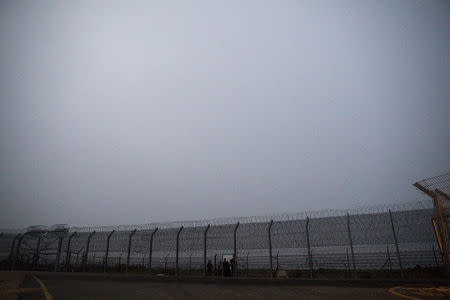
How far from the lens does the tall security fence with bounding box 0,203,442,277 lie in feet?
37.6

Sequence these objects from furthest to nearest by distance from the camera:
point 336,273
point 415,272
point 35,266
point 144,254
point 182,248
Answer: point 35,266
point 144,254
point 182,248
point 336,273
point 415,272

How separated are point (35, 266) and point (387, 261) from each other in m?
23.6

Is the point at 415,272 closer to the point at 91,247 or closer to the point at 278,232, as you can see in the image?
the point at 278,232

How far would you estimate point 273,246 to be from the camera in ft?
43.0

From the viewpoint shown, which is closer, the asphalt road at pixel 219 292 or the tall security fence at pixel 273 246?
the asphalt road at pixel 219 292

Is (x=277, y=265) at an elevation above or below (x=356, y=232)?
below

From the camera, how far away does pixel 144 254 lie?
16156 millimetres

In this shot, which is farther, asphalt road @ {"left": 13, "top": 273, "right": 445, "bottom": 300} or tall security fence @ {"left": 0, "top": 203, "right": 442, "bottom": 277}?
tall security fence @ {"left": 0, "top": 203, "right": 442, "bottom": 277}

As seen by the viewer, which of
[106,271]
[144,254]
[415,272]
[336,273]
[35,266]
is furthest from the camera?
[35,266]

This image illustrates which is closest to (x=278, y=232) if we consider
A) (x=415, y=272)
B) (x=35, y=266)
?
(x=415, y=272)

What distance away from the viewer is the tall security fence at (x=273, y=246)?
1146cm

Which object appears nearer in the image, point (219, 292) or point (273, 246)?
point (219, 292)

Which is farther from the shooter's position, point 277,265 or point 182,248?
point 182,248

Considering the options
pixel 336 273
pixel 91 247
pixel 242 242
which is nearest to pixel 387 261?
pixel 336 273
